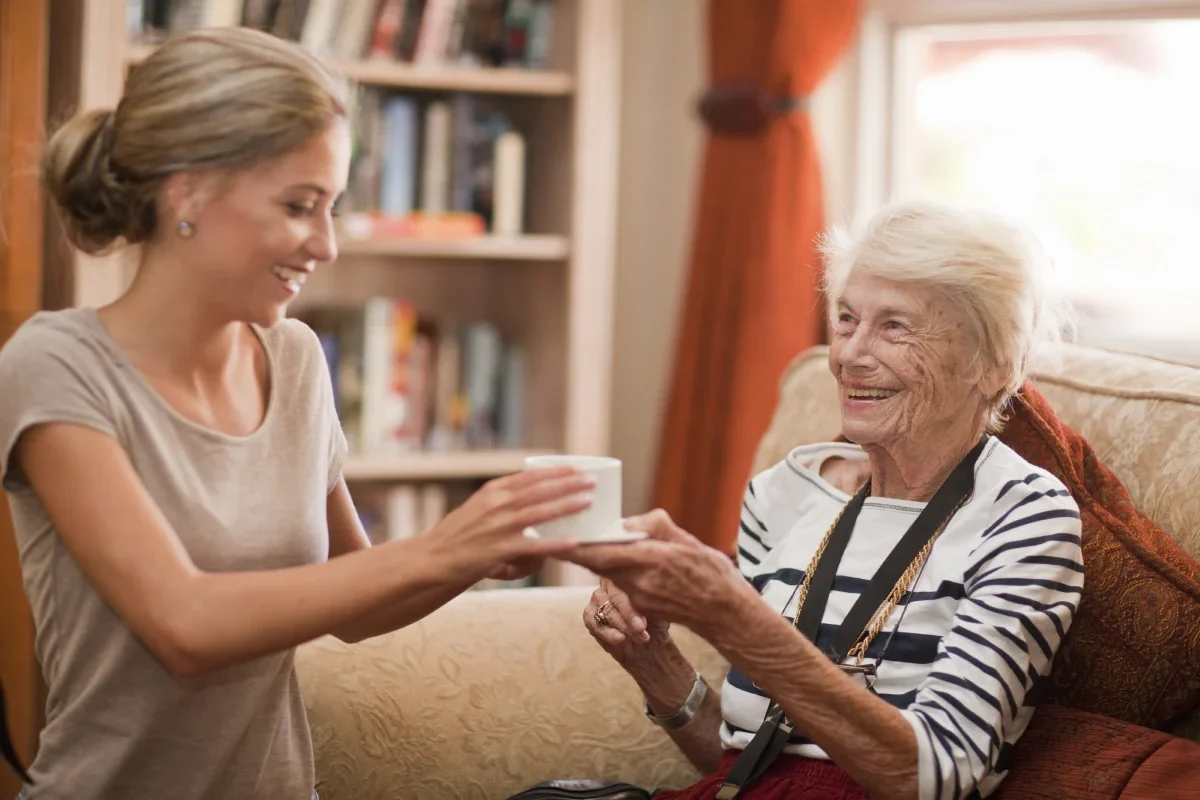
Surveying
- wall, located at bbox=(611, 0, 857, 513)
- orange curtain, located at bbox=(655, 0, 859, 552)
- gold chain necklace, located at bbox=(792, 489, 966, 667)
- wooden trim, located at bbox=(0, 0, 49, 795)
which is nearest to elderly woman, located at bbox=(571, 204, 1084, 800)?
gold chain necklace, located at bbox=(792, 489, 966, 667)

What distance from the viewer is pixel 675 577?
1174mm

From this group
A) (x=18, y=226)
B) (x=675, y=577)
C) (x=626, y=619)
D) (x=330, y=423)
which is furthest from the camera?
(x=18, y=226)

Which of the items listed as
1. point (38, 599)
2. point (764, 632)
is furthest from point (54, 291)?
point (764, 632)

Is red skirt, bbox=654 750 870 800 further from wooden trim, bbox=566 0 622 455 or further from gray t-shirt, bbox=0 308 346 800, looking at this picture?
wooden trim, bbox=566 0 622 455

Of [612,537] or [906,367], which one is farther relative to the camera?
[906,367]

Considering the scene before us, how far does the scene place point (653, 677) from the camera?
A: 1.53m

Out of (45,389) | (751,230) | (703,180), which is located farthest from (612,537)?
(703,180)

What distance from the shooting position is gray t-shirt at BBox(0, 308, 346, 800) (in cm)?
109

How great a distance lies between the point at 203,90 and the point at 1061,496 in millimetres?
961

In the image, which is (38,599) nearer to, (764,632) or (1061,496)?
(764,632)

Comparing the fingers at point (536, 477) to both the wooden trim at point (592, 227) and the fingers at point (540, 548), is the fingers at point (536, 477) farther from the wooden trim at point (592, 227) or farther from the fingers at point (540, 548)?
the wooden trim at point (592, 227)

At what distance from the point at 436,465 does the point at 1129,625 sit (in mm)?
1699

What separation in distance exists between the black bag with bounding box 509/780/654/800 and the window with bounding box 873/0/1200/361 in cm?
166

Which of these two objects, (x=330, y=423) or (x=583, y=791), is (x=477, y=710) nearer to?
(x=583, y=791)
